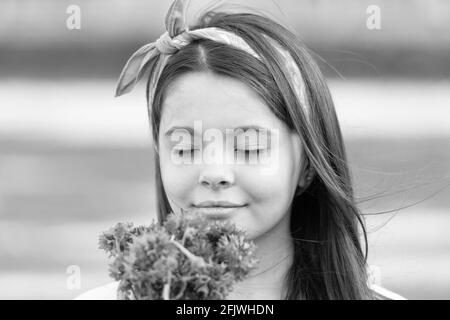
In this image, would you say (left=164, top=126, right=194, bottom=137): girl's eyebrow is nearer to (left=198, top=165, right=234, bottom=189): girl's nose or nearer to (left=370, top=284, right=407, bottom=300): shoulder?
(left=198, top=165, right=234, bottom=189): girl's nose

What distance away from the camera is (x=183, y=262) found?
96 cm

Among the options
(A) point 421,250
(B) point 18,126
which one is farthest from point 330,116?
(B) point 18,126

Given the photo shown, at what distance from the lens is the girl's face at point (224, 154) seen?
1279mm

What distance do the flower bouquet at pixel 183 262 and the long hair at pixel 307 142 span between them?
0.38 metres

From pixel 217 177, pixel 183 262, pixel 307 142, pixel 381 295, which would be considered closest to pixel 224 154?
pixel 217 177

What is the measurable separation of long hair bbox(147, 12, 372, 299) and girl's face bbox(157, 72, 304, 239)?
30 millimetres

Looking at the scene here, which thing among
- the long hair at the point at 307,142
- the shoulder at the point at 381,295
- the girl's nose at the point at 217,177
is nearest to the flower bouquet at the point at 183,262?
the girl's nose at the point at 217,177

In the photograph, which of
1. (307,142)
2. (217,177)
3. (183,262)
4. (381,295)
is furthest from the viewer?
(381,295)

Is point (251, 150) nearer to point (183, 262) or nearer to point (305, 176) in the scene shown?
point (305, 176)

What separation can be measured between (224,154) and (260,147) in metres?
0.07

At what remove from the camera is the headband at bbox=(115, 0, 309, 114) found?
1.39 m

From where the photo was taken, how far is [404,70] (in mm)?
2578

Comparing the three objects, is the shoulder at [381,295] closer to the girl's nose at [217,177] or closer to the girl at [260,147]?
the girl at [260,147]

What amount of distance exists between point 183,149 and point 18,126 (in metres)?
1.40
